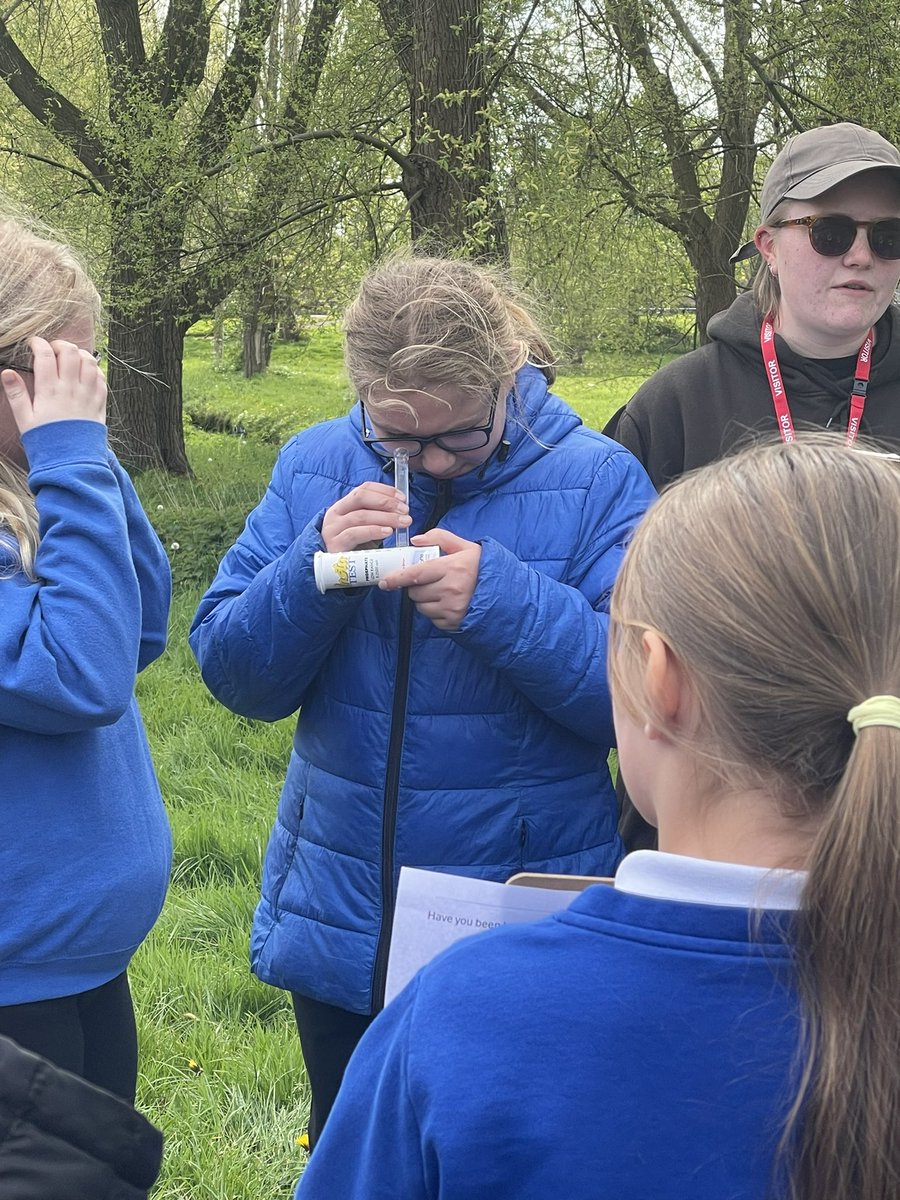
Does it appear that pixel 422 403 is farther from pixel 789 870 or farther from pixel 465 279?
pixel 789 870

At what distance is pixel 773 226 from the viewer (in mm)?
2662

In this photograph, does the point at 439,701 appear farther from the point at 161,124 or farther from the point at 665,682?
the point at 161,124

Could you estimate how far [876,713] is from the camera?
3.02 ft

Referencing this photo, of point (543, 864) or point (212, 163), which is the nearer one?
point (543, 864)

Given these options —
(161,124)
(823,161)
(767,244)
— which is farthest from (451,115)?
(823,161)

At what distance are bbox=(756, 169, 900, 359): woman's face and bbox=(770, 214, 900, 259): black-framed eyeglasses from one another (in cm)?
1

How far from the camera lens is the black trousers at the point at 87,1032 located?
1.75 meters

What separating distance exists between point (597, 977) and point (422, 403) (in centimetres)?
124

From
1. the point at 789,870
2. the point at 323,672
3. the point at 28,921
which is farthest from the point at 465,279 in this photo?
the point at 789,870

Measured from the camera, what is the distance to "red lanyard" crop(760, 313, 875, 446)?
2.53 meters

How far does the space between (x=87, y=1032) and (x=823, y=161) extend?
220 cm

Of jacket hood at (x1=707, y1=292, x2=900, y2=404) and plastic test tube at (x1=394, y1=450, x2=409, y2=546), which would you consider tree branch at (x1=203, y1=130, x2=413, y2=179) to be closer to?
jacket hood at (x1=707, y1=292, x2=900, y2=404)

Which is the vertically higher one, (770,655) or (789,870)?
(770,655)

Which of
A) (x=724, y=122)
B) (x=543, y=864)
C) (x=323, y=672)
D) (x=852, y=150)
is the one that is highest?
(x=724, y=122)
